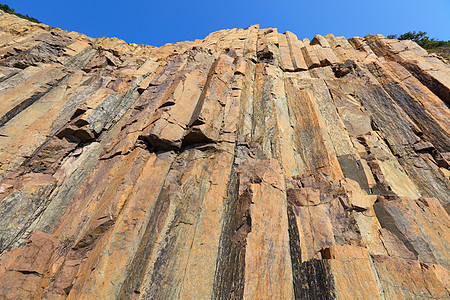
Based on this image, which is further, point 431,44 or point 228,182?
point 431,44

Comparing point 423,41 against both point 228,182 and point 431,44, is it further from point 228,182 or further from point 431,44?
point 228,182

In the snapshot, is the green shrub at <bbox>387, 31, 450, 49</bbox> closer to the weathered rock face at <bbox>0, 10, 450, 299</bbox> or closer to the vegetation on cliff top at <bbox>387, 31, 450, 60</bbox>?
the vegetation on cliff top at <bbox>387, 31, 450, 60</bbox>

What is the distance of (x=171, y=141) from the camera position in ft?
23.4

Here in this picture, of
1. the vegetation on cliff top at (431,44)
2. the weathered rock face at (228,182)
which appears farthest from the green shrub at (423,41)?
the weathered rock face at (228,182)

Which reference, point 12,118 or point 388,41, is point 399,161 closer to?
point 388,41

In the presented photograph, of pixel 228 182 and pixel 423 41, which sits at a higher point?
pixel 423 41

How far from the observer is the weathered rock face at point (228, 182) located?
4.40 meters

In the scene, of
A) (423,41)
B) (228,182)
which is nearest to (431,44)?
(423,41)

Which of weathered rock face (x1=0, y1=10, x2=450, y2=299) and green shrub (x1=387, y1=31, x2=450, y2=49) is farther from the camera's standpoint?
green shrub (x1=387, y1=31, x2=450, y2=49)

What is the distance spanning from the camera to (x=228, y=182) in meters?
6.24

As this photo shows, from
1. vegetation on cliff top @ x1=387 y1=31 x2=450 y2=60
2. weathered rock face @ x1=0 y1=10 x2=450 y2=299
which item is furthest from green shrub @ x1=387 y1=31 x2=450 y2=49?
weathered rock face @ x1=0 y1=10 x2=450 y2=299

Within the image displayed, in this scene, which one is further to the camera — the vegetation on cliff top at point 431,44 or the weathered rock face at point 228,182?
the vegetation on cliff top at point 431,44

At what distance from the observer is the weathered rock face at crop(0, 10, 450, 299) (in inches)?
173

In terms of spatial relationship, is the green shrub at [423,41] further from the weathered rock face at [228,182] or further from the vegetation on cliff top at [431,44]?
the weathered rock face at [228,182]
